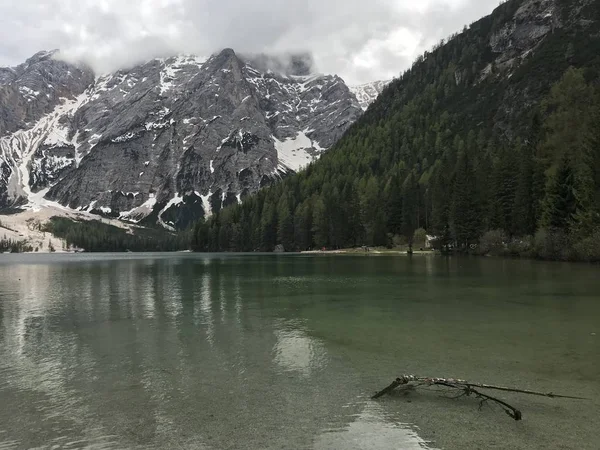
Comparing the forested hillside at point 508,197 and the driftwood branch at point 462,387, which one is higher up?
the forested hillside at point 508,197

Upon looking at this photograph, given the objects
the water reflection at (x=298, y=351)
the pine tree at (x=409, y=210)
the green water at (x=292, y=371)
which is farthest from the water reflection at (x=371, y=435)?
the pine tree at (x=409, y=210)

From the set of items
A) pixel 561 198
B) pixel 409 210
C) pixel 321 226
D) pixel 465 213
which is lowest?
pixel 561 198

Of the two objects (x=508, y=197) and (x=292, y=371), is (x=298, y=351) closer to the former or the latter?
(x=292, y=371)

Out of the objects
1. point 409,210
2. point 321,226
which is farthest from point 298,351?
point 321,226

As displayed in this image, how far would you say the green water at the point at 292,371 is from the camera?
33.5 ft

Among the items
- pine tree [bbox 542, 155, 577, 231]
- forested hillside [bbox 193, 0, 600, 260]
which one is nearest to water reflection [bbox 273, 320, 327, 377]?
forested hillside [bbox 193, 0, 600, 260]

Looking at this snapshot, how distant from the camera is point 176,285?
4847cm

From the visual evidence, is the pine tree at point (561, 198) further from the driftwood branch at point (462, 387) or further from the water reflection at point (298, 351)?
the driftwood branch at point (462, 387)

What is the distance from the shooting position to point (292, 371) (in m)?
15.5

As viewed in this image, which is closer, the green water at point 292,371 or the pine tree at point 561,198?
the green water at point 292,371

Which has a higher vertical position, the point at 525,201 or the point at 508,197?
the point at 508,197

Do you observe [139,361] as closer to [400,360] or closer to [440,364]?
[400,360]

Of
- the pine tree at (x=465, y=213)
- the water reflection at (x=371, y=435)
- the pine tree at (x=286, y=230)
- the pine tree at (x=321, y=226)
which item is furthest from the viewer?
the pine tree at (x=286, y=230)

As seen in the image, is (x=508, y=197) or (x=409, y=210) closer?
(x=508, y=197)
